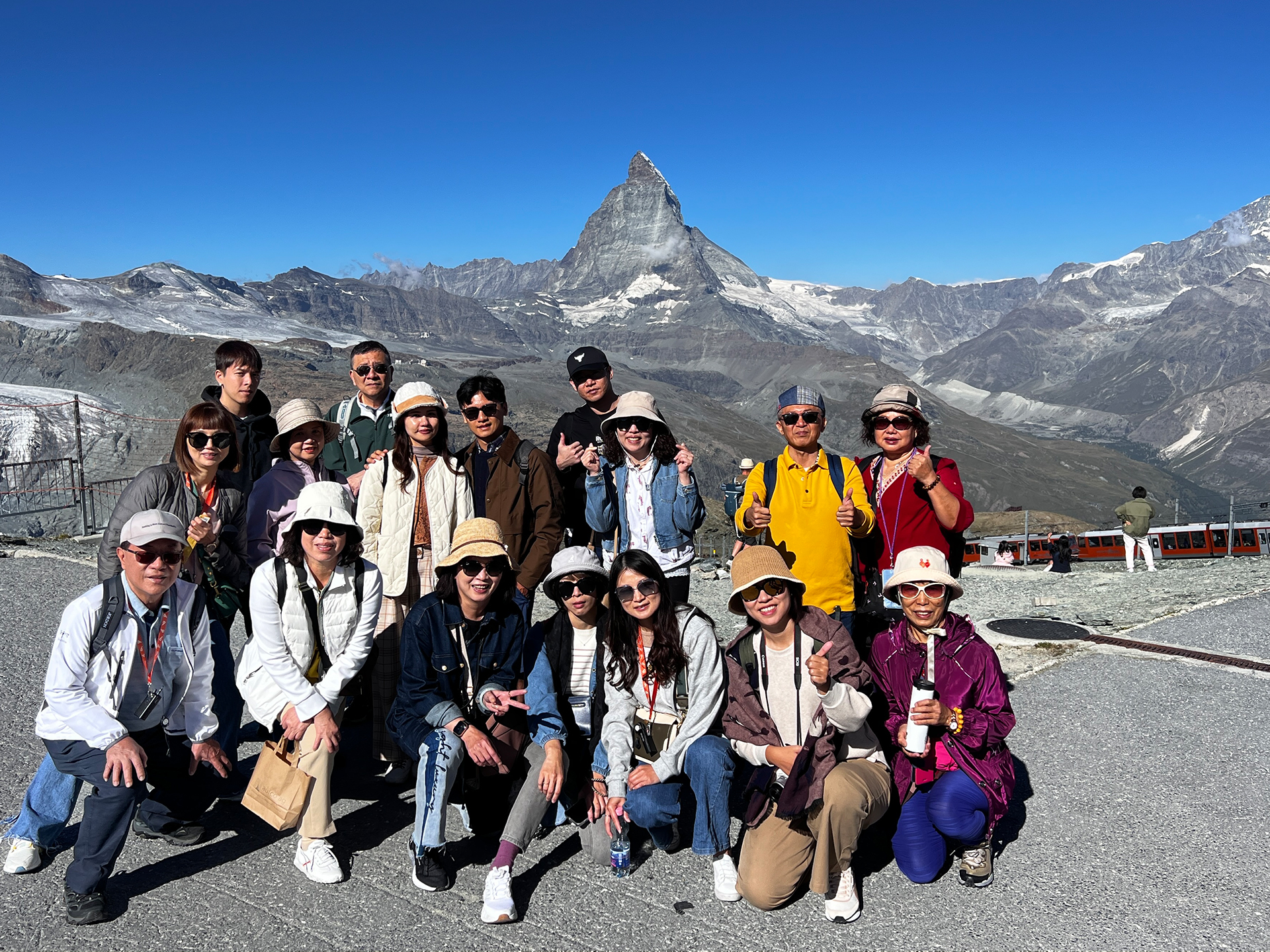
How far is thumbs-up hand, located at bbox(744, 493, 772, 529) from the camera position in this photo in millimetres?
5059

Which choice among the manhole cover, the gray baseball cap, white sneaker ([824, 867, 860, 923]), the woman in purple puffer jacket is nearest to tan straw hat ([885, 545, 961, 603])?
the woman in purple puffer jacket

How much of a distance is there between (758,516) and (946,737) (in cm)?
150

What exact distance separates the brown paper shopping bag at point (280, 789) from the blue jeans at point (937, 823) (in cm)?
291

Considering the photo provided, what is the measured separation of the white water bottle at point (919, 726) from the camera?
13.6 feet

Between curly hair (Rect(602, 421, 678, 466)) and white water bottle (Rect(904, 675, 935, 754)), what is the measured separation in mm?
1995

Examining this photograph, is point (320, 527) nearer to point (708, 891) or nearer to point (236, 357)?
point (236, 357)

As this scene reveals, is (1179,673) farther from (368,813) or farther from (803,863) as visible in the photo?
(368,813)

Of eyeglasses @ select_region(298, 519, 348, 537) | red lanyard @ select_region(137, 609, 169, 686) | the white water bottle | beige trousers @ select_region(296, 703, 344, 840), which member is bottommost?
beige trousers @ select_region(296, 703, 344, 840)

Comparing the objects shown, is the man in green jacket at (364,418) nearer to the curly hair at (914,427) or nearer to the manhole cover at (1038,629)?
the curly hair at (914,427)

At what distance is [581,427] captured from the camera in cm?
607

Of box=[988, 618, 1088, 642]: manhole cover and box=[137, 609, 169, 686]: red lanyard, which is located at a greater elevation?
box=[137, 609, 169, 686]: red lanyard

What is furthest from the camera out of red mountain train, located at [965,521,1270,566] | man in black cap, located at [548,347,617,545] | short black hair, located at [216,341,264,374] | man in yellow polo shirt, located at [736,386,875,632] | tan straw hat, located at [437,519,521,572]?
red mountain train, located at [965,521,1270,566]

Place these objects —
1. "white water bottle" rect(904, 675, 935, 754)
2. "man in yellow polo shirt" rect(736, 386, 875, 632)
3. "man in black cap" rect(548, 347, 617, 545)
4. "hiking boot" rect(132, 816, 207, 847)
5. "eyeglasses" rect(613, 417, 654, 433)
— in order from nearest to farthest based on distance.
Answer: "white water bottle" rect(904, 675, 935, 754) < "hiking boot" rect(132, 816, 207, 847) < "man in yellow polo shirt" rect(736, 386, 875, 632) < "eyeglasses" rect(613, 417, 654, 433) < "man in black cap" rect(548, 347, 617, 545)

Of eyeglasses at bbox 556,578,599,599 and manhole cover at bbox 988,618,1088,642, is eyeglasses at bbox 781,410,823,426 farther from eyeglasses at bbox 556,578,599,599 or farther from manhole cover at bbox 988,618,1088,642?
manhole cover at bbox 988,618,1088,642
